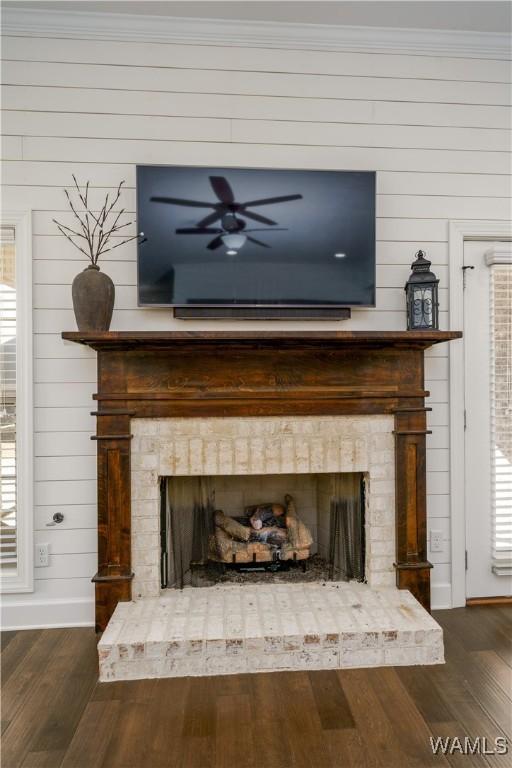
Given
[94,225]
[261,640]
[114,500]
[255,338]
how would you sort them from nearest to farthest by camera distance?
[261,640] → [255,338] → [114,500] → [94,225]

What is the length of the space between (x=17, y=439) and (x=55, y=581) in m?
0.77

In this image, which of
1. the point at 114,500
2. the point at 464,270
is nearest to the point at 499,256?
the point at 464,270

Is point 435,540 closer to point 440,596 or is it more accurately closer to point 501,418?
point 440,596

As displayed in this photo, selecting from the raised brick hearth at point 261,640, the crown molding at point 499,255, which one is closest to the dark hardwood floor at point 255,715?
the raised brick hearth at point 261,640

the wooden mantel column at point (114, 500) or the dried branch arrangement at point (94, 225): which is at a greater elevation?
the dried branch arrangement at point (94, 225)

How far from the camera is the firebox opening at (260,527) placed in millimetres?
2557

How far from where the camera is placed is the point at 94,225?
2473mm

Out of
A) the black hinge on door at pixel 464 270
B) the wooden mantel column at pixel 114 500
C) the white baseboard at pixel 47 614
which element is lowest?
the white baseboard at pixel 47 614

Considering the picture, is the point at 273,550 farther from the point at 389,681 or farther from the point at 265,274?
the point at 265,274

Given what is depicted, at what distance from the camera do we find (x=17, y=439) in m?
2.44

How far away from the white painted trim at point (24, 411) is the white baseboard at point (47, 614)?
3.5 inches

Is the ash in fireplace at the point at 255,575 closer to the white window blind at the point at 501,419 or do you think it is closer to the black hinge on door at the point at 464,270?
the white window blind at the point at 501,419

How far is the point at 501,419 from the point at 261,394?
1.41 meters

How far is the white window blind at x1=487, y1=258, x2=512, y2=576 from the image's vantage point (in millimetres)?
2666
